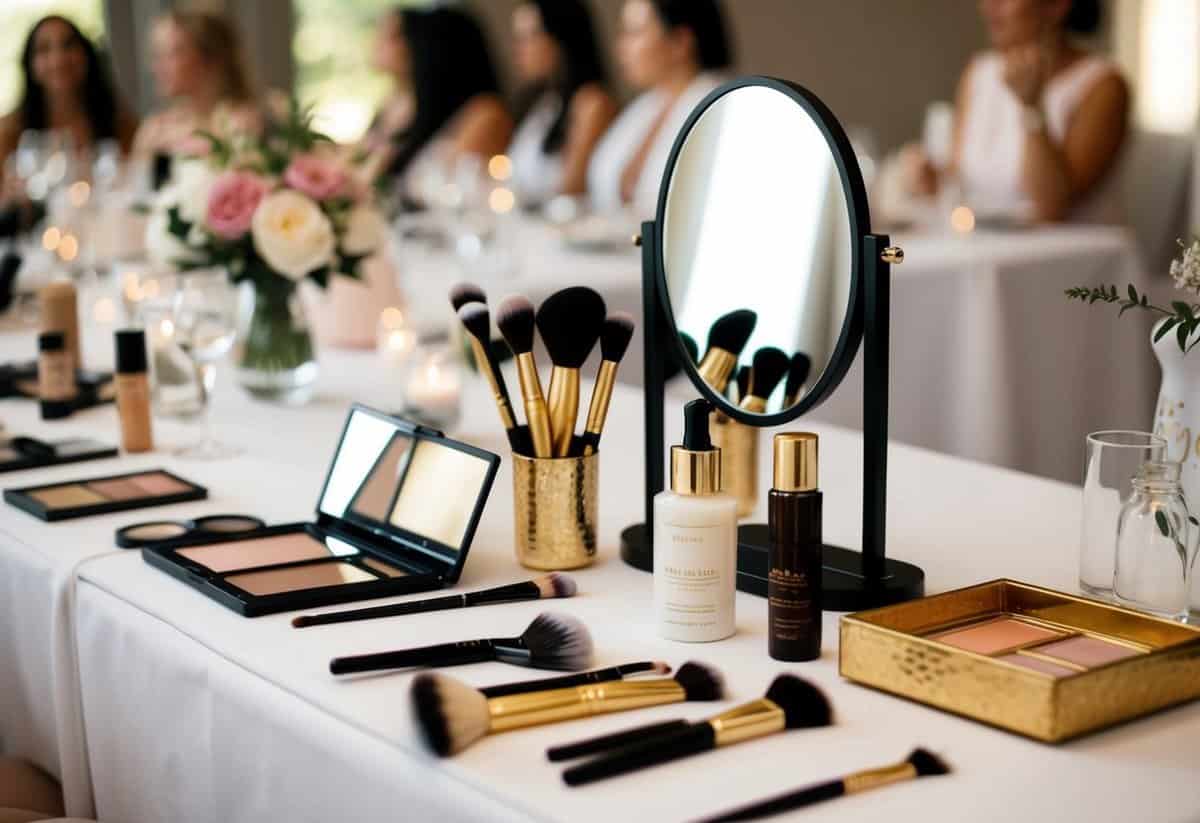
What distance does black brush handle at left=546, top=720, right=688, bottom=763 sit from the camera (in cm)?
74

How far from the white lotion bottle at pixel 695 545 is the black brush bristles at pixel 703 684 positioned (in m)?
0.09

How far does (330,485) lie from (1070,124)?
2573mm

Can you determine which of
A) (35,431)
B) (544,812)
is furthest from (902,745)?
(35,431)

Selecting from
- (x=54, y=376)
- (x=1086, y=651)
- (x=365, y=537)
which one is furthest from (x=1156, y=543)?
(x=54, y=376)

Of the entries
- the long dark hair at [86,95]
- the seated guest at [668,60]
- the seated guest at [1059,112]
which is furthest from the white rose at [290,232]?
the long dark hair at [86,95]

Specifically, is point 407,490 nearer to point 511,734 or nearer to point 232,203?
point 511,734

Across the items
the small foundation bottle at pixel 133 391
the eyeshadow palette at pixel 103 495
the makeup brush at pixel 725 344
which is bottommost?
the eyeshadow palette at pixel 103 495

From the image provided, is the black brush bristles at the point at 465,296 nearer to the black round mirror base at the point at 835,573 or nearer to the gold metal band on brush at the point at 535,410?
the gold metal band on brush at the point at 535,410

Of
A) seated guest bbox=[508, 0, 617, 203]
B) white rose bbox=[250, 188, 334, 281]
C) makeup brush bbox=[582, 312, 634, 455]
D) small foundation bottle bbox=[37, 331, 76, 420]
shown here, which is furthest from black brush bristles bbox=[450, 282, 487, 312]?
seated guest bbox=[508, 0, 617, 203]

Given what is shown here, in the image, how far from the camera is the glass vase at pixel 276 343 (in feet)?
5.46

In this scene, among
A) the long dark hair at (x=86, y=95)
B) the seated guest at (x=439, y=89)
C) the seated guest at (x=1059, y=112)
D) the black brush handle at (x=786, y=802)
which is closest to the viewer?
the black brush handle at (x=786, y=802)

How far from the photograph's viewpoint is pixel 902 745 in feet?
2.50

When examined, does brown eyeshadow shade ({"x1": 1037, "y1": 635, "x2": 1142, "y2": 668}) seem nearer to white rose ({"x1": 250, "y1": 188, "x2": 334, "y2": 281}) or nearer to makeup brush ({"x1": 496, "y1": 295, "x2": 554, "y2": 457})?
makeup brush ({"x1": 496, "y1": 295, "x2": 554, "y2": 457})

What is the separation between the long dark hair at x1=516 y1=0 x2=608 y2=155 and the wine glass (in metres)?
3.07
